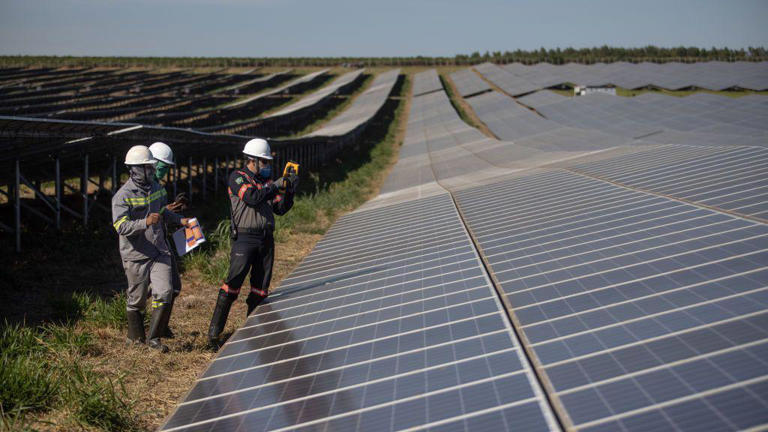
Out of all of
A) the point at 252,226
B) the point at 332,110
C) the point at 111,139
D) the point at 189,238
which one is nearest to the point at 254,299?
the point at 252,226

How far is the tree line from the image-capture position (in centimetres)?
10980

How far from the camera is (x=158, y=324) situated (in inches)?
302

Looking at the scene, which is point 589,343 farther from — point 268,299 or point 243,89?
point 243,89

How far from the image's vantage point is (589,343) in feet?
15.5

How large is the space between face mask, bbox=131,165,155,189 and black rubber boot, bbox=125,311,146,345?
166 centimetres

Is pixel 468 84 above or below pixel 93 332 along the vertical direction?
above

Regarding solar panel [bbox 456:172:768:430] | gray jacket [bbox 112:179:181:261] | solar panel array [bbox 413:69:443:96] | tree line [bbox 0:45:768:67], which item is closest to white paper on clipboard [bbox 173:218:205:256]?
gray jacket [bbox 112:179:181:261]

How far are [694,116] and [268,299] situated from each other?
34.3m

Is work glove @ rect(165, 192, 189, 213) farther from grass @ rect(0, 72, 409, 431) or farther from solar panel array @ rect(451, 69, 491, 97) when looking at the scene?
solar panel array @ rect(451, 69, 491, 97)

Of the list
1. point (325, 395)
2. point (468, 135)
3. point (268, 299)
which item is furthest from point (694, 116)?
point (325, 395)

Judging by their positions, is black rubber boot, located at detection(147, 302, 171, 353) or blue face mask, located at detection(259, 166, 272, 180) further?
blue face mask, located at detection(259, 166, 272, 180)

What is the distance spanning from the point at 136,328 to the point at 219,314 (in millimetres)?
1055

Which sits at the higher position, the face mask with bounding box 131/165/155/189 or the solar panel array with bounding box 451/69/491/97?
the solar panel array with bounding box 451/69/491/97

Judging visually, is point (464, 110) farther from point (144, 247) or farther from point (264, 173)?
point (144, 247)
